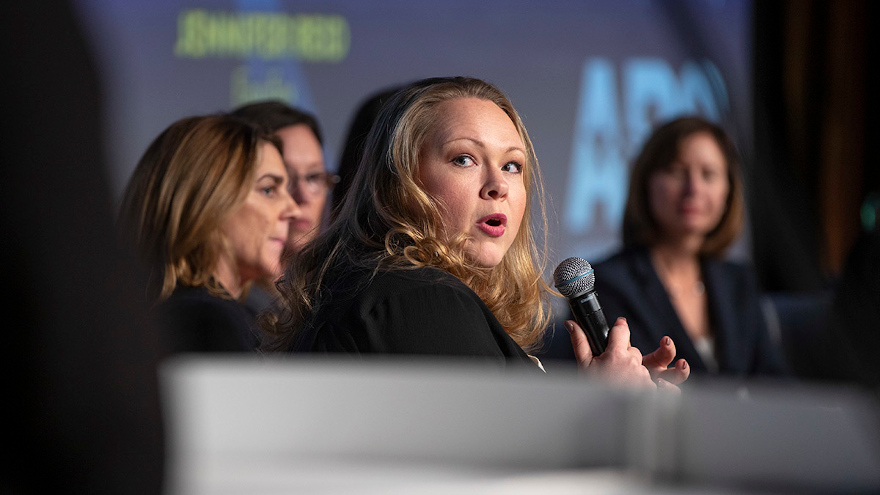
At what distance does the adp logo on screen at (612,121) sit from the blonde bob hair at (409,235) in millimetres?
2516

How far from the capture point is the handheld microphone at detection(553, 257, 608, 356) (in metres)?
1.17

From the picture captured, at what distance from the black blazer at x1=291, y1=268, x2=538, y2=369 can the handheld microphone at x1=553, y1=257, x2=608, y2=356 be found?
0.11m

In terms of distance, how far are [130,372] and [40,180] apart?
0.07 metres

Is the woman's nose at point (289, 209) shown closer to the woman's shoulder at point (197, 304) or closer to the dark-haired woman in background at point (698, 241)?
the woman's shoulder at point (197, 304)

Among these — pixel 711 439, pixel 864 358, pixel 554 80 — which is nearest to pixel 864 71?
pixel 554 80

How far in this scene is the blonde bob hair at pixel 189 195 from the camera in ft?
5.44

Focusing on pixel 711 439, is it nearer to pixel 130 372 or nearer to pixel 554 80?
pixel 554 80

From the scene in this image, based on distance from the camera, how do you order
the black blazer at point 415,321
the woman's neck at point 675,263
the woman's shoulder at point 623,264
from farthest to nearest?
the woman's neck at point 675,263
the woman's shoulder at point 623,264
the black blazer at point 415,321

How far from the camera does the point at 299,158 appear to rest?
1.99 meters

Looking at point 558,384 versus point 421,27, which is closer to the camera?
point 558,384

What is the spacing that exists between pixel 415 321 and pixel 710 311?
0.97 m

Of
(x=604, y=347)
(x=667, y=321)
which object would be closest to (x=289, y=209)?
(x=667, y=321)

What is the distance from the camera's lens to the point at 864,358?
6.64 feet

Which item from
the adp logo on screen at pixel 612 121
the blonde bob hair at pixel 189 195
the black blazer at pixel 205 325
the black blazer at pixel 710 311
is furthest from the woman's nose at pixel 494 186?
the adp logo on screen at pixel 612 121
